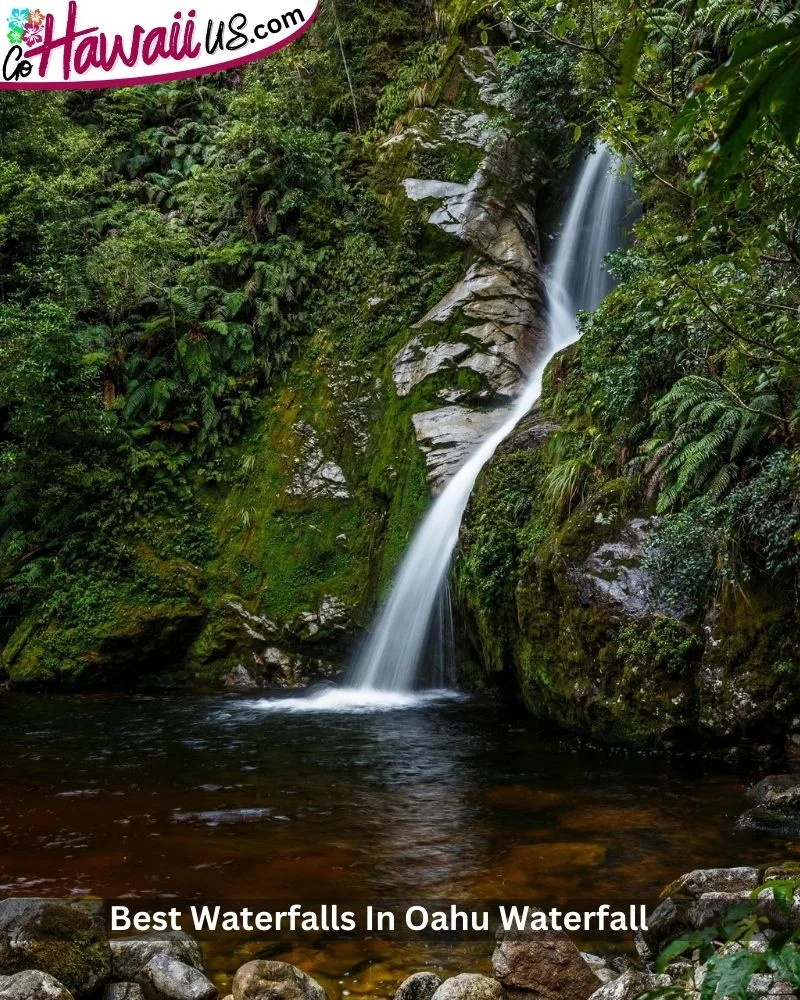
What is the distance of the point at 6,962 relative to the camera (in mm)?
3336

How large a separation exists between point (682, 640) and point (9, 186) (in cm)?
1486

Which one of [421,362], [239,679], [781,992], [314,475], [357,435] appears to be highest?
[421,362]

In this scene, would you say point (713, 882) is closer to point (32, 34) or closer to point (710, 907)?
point (710, 907)

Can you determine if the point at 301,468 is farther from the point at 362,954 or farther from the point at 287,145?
the point at 362,954

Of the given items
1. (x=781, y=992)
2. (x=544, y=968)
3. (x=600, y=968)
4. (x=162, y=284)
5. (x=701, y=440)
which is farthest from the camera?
(x=162, y=284)

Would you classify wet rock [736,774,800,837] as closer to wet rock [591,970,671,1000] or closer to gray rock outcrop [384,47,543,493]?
wet rock [591,970,671,1000]

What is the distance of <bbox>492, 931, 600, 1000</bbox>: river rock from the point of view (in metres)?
3.26

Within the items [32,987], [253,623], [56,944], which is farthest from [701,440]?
[253,623]

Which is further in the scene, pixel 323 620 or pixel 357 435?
pixel 357 435

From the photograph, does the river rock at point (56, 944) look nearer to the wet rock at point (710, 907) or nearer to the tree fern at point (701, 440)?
the wet rock at point (710, 907)

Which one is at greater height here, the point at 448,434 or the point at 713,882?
the point at 448,434

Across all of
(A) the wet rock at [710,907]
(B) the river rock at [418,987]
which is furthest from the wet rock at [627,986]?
(B) the river rock at [418,987]

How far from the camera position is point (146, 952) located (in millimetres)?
3592

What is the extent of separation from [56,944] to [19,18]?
16.2 m
